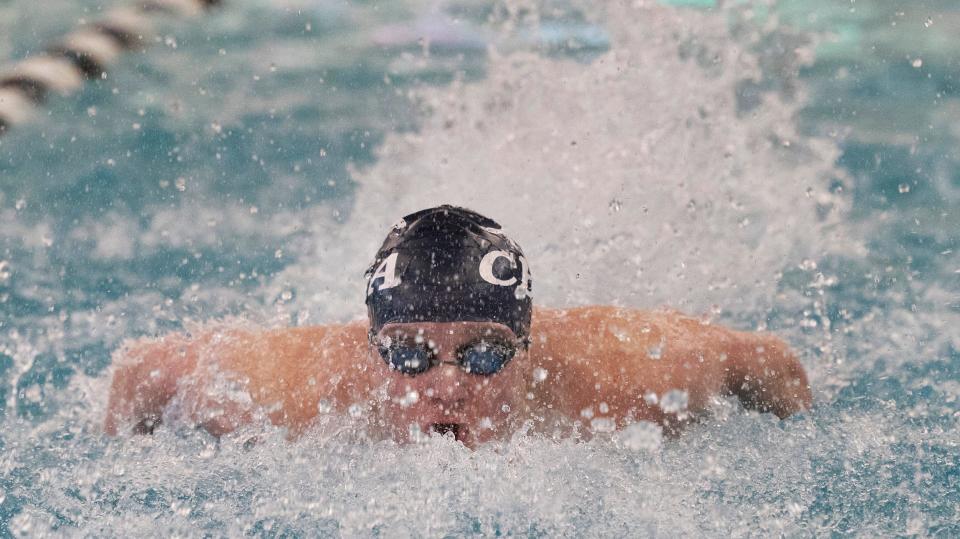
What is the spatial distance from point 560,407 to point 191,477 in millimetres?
1432

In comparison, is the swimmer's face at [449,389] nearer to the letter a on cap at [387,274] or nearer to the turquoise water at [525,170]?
the letter a on cap at [387,274]

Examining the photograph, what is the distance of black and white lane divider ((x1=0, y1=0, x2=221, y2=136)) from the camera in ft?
13.5

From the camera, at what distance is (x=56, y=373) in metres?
5.28

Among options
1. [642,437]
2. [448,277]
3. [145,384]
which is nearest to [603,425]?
[642,437]

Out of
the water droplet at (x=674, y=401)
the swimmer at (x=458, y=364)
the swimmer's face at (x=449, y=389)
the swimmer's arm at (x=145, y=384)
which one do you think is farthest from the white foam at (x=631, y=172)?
the swimmer's face at (x=449, y=389)

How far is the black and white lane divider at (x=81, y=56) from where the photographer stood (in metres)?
4.11

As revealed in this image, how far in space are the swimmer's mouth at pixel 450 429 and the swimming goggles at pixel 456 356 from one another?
22cm

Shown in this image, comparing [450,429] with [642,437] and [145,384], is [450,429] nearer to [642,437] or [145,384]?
[642,437]

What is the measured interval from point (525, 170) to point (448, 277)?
2.24 metres

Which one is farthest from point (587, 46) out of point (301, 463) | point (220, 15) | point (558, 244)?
point (301, 463)

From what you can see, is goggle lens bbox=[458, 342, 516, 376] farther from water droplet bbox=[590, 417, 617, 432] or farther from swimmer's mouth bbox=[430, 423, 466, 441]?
water droplet bbox=[590, 417, 617, 432]

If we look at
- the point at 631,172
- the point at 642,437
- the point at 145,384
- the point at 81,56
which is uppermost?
the point at 81,56

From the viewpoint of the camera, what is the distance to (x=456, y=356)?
3.09 m

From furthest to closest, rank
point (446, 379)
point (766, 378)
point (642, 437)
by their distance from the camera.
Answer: point (766, 378) → point (642, 437) → point (446, 379)
